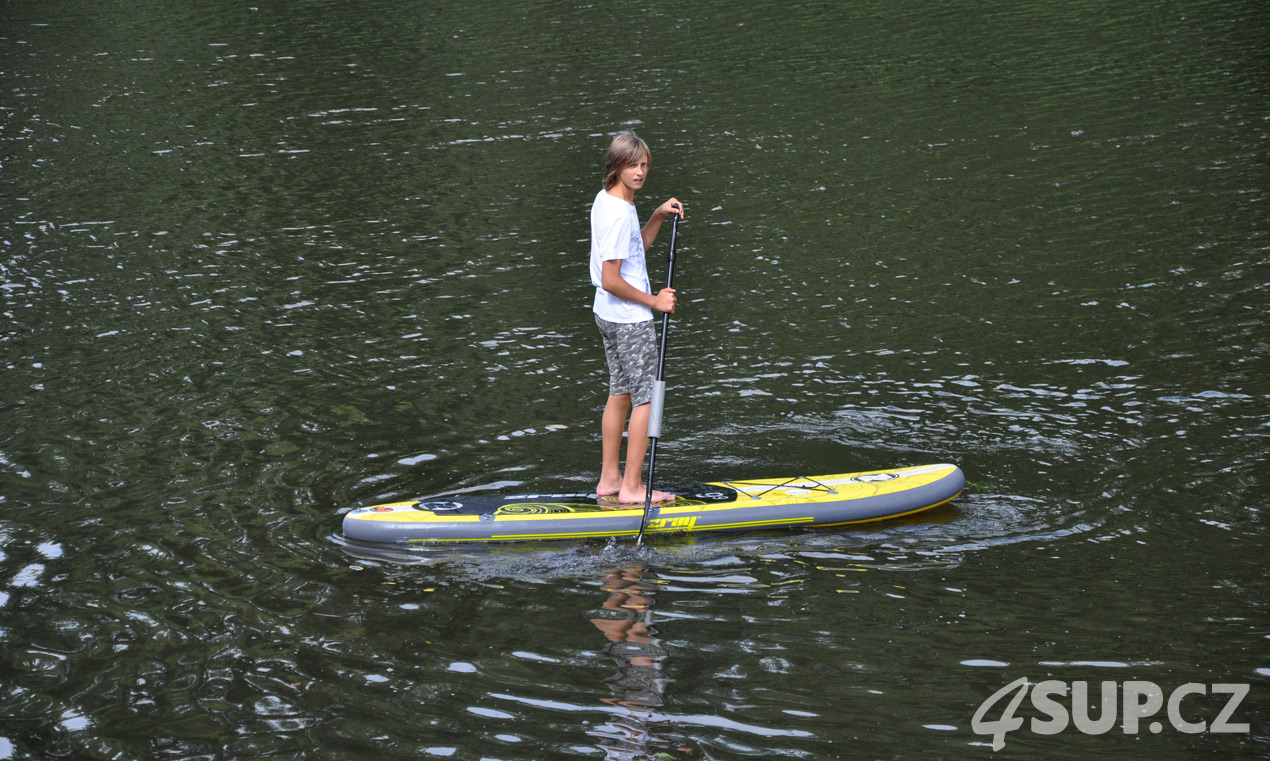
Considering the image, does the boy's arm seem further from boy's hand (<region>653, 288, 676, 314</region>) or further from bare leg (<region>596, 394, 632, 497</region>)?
bare leg (<region>596, 394, 632, 497</region>)

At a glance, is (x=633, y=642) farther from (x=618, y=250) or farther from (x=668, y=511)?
(x=618, y=250)

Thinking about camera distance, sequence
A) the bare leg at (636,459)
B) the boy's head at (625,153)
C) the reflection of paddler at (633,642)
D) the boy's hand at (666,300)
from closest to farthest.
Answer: the reflection of paddler at (633,642) → the boy's head at (625,153) → the boy's hand at (666,300) → the bare leg at (636,459)

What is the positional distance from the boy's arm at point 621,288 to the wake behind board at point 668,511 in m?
1.37

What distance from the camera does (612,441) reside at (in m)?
7.89

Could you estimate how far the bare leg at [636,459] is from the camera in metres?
7.81

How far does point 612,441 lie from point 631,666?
6.93 ft

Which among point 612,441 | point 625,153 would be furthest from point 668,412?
point 625,153

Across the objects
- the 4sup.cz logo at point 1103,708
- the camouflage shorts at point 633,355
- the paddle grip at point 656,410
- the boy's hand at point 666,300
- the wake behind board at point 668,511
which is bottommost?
the 4sup.cz logo at point 1103,708

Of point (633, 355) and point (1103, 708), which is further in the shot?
point (633, 355)

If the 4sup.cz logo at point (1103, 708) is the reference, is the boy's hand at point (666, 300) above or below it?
above

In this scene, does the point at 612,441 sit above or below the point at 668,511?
above

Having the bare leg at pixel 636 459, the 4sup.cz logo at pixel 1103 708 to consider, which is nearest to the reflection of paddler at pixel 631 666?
the bare leg at pixel 636 459

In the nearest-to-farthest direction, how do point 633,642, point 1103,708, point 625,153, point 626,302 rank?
point 1103,708 < point 633,642 < point 625,153 < point 626,302

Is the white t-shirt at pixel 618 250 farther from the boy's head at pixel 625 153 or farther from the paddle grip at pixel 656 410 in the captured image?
the paddle grip at pixel 656 410
